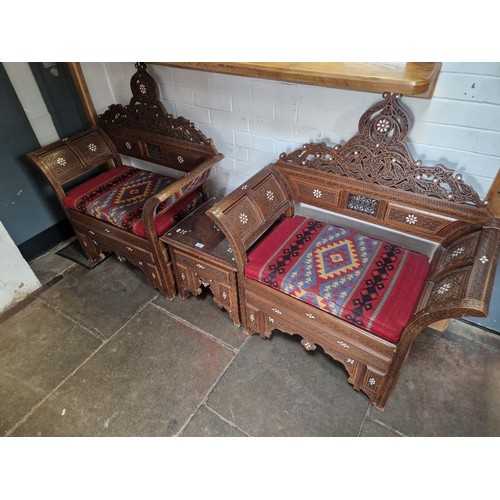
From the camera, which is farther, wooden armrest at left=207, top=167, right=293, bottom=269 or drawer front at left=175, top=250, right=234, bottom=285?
drawer front at left=175, top=250, right=234, bottom=285

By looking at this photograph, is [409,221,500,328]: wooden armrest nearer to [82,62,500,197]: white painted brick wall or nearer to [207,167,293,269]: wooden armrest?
[82,62,500,197]: white painted brick wall

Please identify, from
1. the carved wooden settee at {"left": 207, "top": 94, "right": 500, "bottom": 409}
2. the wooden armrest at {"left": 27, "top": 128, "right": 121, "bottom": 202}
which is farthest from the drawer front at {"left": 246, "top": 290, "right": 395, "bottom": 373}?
the wooden armrest at {"left": 27, "top": 128, "right": 121, "bottom": 202}

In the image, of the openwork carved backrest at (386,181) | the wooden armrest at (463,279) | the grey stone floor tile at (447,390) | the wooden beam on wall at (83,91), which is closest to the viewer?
the wooden armrest at (463,279)

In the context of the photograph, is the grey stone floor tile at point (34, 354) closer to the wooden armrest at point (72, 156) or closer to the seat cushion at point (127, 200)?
the seat cushion at point (127, 200)

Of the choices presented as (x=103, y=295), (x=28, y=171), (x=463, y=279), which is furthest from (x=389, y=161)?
(x=28, y=171)

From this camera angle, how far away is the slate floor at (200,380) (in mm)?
1671

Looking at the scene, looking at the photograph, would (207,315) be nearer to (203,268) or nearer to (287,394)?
(203,268)

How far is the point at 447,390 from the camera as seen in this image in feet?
5.78

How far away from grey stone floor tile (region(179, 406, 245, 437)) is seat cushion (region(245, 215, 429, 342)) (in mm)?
709

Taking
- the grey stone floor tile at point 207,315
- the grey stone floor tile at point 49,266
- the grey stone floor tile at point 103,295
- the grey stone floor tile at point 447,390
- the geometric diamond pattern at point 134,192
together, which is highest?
the geometric diamond pattern at point 134,192

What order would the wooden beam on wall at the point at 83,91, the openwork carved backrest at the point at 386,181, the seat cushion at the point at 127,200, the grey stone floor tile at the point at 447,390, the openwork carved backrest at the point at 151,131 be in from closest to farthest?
the openwork carved backrest at the point at 386,181
the grey stone floor tile at the point at 447,390
the seat cushion at the point at 127,200
the openwork carved backrest at the point at 151,131
the wooden beam on wall at the point at 83,91

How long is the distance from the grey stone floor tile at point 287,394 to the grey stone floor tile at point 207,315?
0.38ft

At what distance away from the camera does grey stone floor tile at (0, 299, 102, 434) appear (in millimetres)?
1824

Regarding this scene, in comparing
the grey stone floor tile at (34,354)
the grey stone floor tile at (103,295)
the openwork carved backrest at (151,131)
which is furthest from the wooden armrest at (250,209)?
the grey stone floor tile at (34,354)
